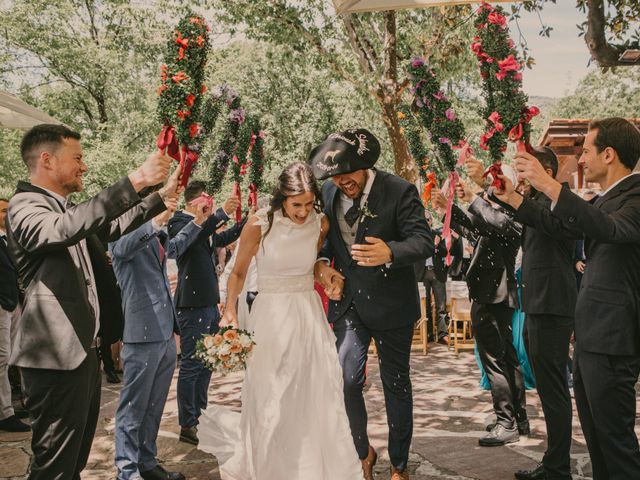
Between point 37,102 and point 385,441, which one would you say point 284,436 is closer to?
point 385,441

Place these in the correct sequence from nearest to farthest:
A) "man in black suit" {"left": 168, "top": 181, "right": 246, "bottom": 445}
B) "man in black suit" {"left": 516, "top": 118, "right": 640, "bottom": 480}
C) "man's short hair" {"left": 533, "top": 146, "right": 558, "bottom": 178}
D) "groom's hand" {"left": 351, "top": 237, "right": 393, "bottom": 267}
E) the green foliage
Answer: "man in black suit" {"left": 516, "top": 118, "right": 640, "bottom": 480}, "groom's hand" {"left": 351, "top": 237, "right": 393, "bottom": 267}, "man's short hair" {"left": 533, "top": 146, "right": 558, "bottom": 178}, "man in black suit" {"left": 168, "top": 181, "right": 246, "bottom": 445}, the green foliage

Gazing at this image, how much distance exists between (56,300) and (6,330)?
4.16 meters

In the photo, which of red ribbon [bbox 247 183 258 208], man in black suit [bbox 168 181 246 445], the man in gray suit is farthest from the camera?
red ribbon [bbox 247 183 258 208]

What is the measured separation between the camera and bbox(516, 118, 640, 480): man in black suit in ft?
10.7

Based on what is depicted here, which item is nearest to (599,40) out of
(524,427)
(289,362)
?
(524,427)

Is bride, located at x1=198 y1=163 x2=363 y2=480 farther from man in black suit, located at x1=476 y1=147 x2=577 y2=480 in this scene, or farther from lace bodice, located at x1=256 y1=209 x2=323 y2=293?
man in black suit, located at x1=476 y1=147 x2=577 y2=480

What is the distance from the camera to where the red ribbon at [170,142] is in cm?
356

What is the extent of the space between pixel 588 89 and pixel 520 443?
58.3 metres

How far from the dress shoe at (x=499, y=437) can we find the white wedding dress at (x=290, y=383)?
5.39 ft

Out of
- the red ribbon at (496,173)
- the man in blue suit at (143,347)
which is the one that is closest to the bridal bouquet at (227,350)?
the man in blue suit at (143,347)

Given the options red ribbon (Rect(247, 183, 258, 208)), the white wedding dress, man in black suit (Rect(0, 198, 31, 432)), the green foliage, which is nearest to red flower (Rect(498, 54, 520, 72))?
the white wedding dress

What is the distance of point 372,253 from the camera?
3.96m

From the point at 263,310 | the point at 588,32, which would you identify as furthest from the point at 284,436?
the point at 588,32

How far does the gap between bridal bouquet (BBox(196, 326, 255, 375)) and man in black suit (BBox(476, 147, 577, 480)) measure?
198 centimetres
